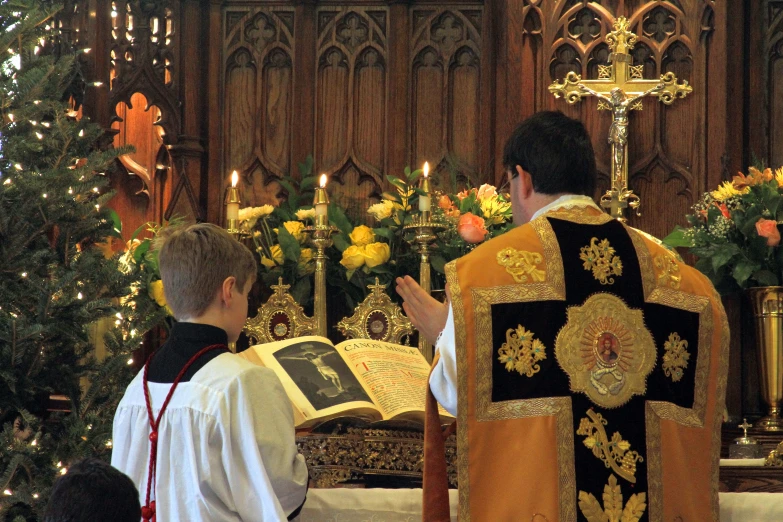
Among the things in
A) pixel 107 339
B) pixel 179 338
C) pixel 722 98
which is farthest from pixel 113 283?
pixel 722 98

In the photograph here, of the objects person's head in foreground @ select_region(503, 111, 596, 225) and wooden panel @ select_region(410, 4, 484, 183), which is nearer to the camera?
person's head in foreground @ select_region(503, 111, 596, 225)

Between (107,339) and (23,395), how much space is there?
1.31 feet

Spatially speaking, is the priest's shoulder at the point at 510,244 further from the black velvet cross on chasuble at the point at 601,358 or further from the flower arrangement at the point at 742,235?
the flower arrangement at the point at 742,235

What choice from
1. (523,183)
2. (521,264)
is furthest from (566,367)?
(523,183)

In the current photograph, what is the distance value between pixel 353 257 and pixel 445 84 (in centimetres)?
130

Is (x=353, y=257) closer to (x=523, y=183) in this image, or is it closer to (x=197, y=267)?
(x=523, y=183)

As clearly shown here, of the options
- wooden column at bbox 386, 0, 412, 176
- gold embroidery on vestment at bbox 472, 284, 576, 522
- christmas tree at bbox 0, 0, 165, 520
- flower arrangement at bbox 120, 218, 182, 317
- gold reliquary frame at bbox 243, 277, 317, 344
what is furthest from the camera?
wooden column at bbox 386, 0, 412, 176

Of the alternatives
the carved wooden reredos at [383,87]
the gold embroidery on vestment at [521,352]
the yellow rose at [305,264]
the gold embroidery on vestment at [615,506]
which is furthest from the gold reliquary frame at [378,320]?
the gold embroidery on vestment at [615,506]

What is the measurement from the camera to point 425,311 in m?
3.33

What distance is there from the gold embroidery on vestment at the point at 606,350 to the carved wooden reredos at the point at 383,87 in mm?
2457

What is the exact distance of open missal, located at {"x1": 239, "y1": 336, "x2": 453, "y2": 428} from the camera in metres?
3.79

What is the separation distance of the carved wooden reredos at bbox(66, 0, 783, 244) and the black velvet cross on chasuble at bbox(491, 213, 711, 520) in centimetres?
238

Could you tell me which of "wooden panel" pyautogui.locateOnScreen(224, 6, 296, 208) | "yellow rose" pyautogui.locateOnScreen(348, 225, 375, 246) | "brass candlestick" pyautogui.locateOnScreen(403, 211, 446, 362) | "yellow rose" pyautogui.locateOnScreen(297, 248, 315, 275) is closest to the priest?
"brass candlestick" pyautogui.locateOnScreen(403, 211, 446, 362)

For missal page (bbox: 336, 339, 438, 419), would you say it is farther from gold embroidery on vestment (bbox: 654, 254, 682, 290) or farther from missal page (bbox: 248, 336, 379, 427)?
gold embroidery on vestment (bbox: 654, 254, 682, 290)
